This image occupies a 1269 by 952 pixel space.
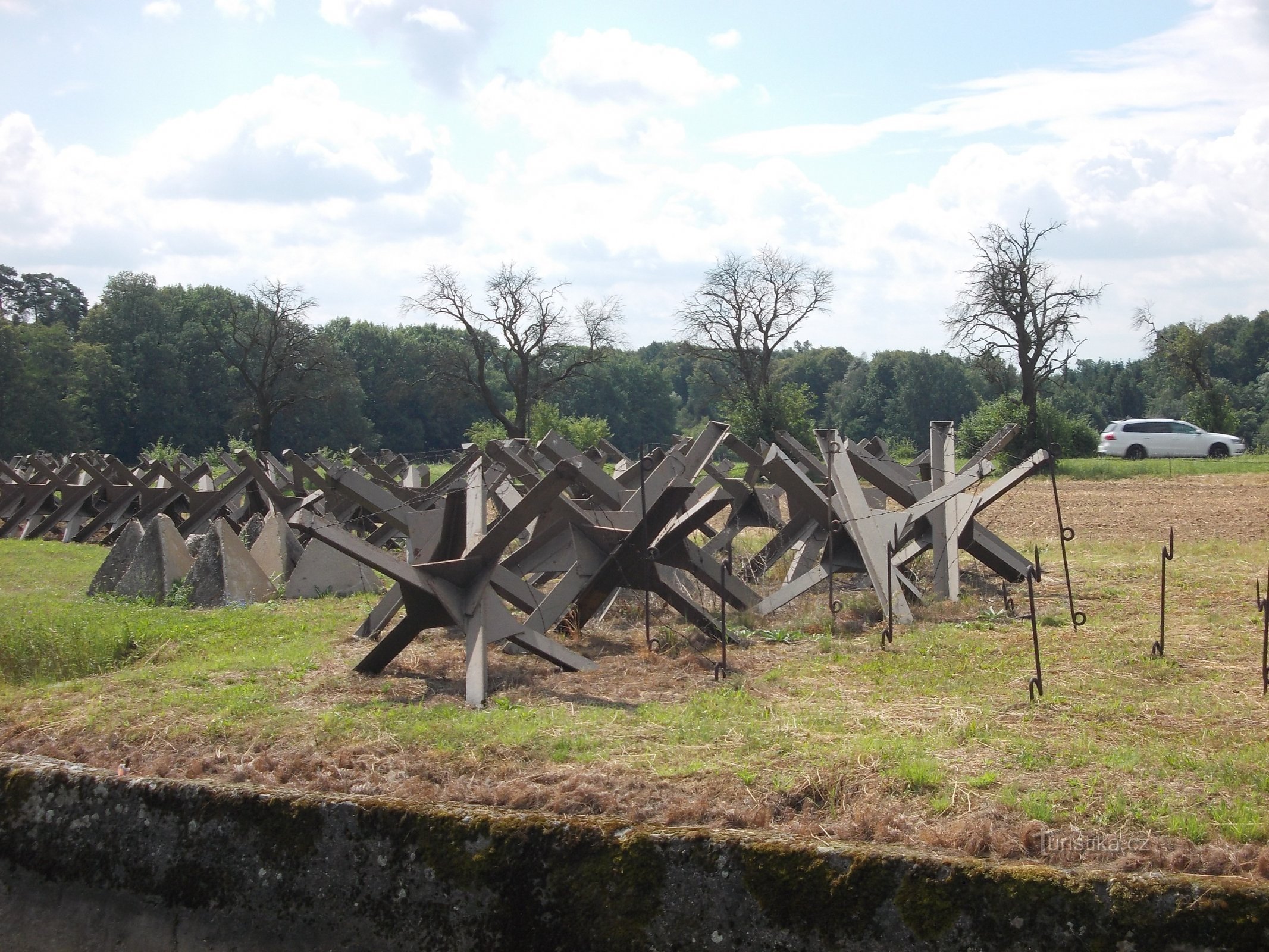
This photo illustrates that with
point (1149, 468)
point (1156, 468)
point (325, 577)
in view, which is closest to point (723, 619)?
point (325, 577)

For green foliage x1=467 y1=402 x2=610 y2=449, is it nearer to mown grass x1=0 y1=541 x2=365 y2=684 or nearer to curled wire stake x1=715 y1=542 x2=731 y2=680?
mown grass x1=0 y1=541 x2=365 y2=684

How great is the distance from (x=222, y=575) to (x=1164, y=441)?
3787 cm

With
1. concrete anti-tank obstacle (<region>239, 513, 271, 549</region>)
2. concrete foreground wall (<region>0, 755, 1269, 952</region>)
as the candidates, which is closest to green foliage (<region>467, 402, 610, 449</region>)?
concrete anti-tank obstacle (<region>239, 513, 271, 549</region>)

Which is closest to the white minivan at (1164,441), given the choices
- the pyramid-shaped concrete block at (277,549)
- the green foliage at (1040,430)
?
the green foliage at (1040,430)

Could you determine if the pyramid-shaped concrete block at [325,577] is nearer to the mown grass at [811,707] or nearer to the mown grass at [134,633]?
the mown grass at [134,633]

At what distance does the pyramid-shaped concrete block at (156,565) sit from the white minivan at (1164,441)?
37030mm

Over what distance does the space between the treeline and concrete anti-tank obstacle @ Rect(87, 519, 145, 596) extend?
26153 mm

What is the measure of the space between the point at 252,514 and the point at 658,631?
11635 mm

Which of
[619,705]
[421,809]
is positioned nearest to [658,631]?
[619,705]

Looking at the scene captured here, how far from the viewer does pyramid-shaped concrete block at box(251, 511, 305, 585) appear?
43.7 ft

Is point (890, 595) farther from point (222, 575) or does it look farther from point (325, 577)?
point (222, 575)

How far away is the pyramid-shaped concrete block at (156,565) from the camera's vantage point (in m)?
11.9

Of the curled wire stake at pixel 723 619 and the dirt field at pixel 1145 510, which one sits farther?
the dirt field at pixel 1145 510

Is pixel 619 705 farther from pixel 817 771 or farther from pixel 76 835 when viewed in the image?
pixel 76 835
